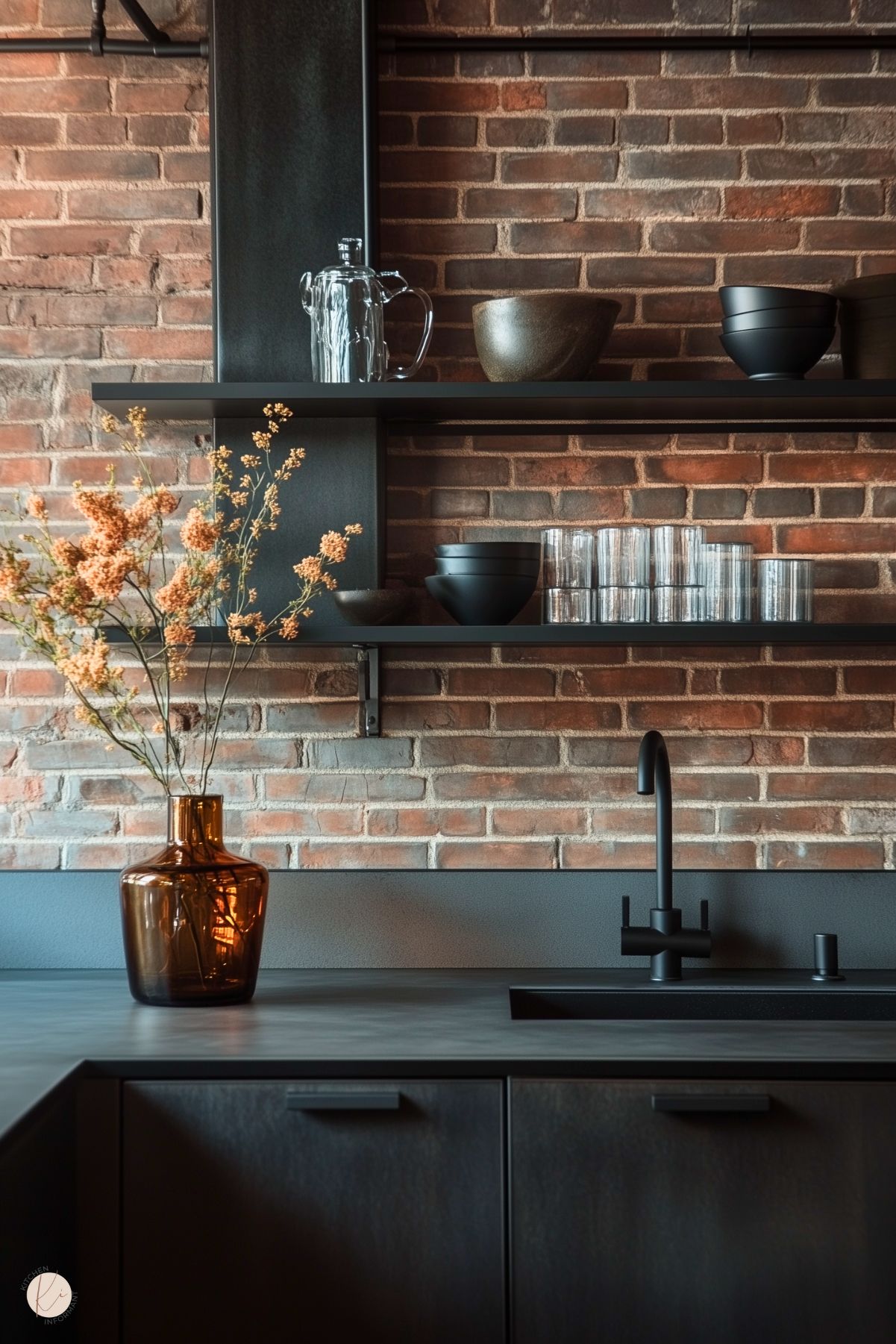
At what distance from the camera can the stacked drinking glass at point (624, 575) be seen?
85.4 inches

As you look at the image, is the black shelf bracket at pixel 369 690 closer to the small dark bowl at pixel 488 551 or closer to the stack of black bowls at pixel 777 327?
the small dark bowl at pixel 488 551

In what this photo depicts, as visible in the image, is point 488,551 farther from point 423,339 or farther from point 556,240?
point 556,240

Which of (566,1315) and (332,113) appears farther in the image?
(332,113)

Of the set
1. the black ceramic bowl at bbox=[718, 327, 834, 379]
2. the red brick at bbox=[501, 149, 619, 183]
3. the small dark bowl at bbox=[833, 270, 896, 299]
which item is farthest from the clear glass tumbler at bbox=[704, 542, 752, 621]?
the red brick at bbox=[501, 149, 619, 183]

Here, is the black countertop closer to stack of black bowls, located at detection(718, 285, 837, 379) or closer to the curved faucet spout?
the curved faucet spout

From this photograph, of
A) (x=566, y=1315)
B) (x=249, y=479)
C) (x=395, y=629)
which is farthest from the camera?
(x=249, y=479)

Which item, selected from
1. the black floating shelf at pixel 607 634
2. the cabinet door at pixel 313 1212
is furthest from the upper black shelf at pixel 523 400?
the cabinet door at pixel 313 1212

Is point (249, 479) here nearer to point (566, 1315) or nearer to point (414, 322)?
point (414, 322)

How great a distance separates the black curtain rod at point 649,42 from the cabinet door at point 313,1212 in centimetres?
180

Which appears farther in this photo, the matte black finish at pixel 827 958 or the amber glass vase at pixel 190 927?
the matte black finish at pixel 827 958

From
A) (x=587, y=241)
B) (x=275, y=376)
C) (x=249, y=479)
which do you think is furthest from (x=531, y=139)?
(x=249, y=479)

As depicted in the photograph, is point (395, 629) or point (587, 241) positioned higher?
point (587, 241)

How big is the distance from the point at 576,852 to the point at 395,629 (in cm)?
57

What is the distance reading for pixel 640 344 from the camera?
7.85ft
